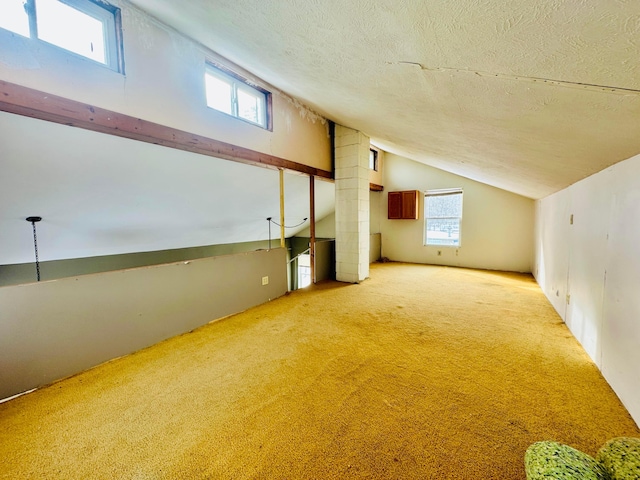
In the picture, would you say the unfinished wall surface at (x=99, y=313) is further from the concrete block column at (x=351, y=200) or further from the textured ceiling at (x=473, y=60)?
the textured ceiling at (x=473, y=60)

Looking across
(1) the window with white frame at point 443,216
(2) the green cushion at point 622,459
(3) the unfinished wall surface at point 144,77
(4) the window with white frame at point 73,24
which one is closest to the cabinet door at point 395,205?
(1) the window with white frame at point 443,216

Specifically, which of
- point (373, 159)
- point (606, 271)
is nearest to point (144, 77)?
point (606, 271)

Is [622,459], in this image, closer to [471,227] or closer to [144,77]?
[144,77]

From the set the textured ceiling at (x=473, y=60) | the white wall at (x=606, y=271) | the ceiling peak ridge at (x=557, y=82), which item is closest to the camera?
the textured ceiling at (x=473, y=60)

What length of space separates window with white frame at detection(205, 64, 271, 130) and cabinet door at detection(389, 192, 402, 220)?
4351 millimetres

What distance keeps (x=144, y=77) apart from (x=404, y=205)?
5955 mm

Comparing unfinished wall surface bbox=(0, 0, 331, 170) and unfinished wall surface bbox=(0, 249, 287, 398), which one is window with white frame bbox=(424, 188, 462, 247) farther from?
unfinished wall surface bbox=(0, 249, 287, 398)

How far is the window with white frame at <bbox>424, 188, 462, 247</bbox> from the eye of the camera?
6.68 metres

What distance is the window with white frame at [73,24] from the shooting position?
1.81m

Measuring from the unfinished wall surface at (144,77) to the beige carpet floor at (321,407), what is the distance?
2.22 meters

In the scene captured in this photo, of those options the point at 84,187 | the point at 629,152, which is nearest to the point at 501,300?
the point at 629,152

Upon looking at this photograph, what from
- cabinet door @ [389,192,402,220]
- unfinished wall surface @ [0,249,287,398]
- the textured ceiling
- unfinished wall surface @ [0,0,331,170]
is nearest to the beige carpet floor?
unfinished wall surface @ [0,249,287,398]

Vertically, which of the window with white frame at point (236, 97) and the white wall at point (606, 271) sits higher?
the window with white frame at point (236, 97)

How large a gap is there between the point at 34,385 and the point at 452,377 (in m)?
3.19
